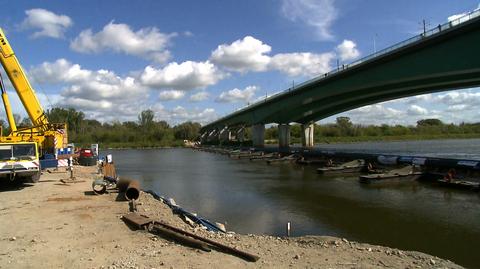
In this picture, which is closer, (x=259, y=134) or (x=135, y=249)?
(x=135, y=249)

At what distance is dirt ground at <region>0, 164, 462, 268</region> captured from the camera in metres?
9.34

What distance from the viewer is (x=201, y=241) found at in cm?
1069

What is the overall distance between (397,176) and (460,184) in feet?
16.0

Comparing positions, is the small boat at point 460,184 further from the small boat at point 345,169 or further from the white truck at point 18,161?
the white truck at point 18,161

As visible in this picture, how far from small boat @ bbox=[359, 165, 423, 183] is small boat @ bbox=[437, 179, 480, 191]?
8.20 ft

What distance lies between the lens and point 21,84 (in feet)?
114

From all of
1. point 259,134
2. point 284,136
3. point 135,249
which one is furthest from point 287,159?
point 135,249

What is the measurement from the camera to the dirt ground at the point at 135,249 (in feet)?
30.6

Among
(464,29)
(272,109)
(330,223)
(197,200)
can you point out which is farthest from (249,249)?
(272,109)

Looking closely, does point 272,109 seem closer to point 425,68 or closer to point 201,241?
point 425,68

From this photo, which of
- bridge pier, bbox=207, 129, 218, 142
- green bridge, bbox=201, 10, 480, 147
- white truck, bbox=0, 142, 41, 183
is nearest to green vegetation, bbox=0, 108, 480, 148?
bridge pier, bbox=207, 129, 218, 142

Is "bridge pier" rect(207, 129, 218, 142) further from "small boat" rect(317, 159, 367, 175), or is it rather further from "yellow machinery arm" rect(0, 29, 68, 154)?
"yellow machinery arm" rect(0, 29, 68, 154)

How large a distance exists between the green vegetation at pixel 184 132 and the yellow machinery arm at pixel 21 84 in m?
109

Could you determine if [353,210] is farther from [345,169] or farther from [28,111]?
[28,111]
